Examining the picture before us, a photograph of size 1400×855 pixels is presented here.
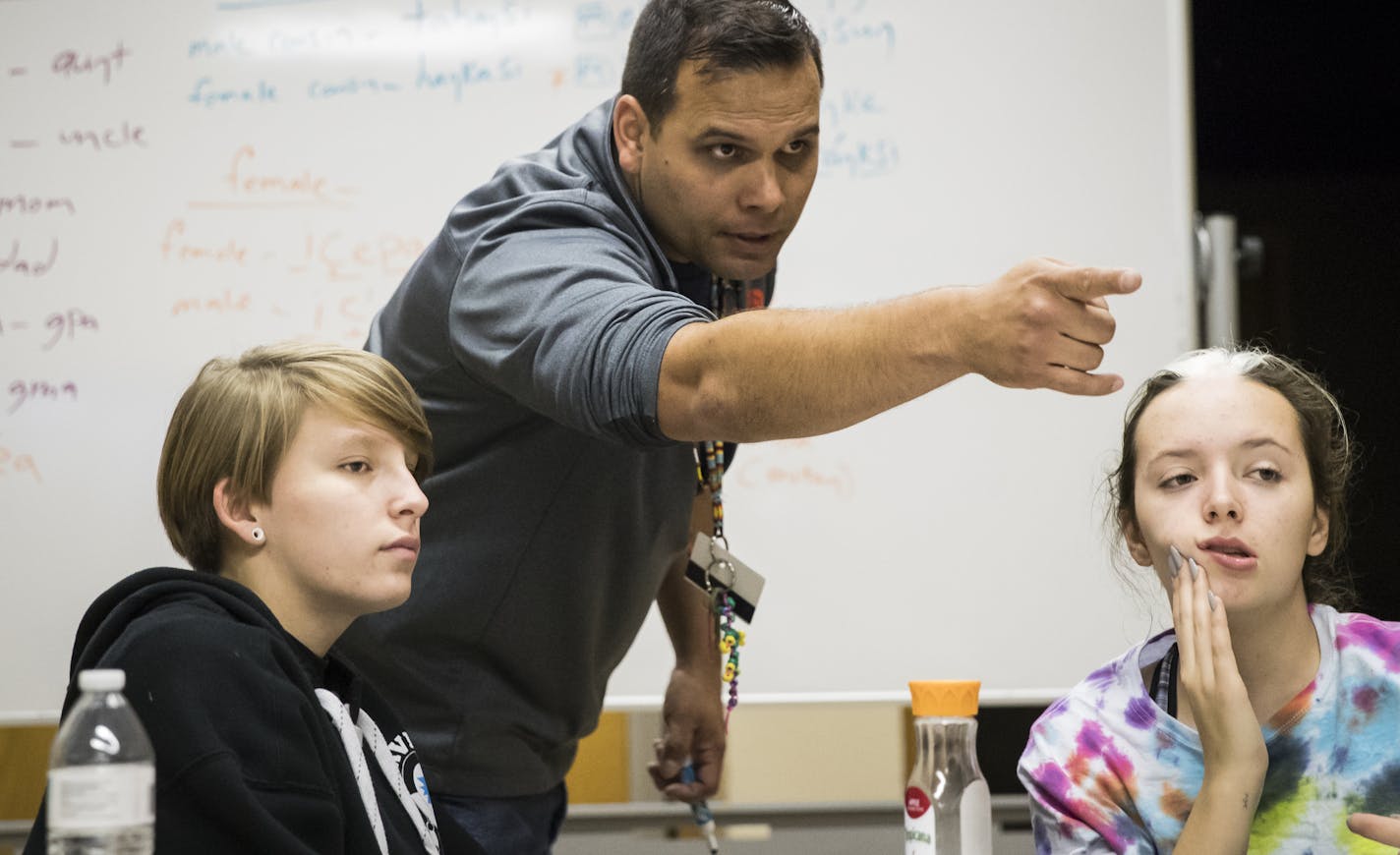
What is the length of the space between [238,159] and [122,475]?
25.6 inches

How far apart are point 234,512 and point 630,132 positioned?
714 millimetres

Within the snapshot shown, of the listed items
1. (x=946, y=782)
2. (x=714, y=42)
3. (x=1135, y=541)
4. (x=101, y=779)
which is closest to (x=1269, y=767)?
(x=1135, y=541)

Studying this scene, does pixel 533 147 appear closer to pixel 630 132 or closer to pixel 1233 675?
pixel 630 132

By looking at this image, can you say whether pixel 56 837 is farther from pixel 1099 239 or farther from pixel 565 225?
pixel 1099 239

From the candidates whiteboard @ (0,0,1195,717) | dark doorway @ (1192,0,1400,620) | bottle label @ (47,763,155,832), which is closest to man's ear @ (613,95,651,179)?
whiteboard @ (0,0,1195,717)

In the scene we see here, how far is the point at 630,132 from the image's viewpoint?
181cm

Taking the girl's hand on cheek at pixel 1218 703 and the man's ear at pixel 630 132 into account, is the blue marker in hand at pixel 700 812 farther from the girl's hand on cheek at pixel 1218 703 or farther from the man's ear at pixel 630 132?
the man's ear at pixel 630 132

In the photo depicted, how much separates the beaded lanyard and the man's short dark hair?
0.93 feet

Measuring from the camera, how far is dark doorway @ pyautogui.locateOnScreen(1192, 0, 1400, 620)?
3354 millimetres

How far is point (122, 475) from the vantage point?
2.72 m

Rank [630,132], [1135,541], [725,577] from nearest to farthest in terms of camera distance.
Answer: [1135,541] < [630,132] < [725,577]

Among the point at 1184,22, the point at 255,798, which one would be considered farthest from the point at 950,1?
the point at 255,798

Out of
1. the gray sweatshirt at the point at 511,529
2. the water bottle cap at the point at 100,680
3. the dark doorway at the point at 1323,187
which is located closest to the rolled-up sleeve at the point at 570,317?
the gray sweatshirt at the point at 511,529

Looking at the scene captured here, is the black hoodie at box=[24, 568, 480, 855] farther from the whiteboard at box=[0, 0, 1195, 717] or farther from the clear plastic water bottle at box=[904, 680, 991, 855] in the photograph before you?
the whiteboard at box=[0, 0, 1195, 717]
